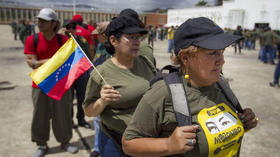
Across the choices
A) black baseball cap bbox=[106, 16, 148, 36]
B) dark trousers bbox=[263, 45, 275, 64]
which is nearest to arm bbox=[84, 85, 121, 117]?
black baseball cap bbox=[106, 16, 148, 36]

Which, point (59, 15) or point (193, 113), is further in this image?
point (59, 15)

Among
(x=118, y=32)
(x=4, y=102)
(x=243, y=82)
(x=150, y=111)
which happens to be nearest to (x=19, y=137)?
(x=4, y=102)

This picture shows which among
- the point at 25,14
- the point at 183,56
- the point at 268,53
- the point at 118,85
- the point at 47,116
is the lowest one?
the point at 47,116

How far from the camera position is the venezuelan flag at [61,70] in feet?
8.23

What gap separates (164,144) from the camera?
1279 millimetres

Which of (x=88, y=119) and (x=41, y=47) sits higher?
(x=41, y=47)

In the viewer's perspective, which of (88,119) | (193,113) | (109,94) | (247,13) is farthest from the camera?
(247,13)

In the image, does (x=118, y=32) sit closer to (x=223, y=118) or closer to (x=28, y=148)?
(x=223, y=118)

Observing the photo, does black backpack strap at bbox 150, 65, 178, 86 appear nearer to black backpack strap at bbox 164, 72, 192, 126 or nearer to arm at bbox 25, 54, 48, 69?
black backpack strap at bbox 164, 72, 192, 126

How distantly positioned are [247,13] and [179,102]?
4846cm

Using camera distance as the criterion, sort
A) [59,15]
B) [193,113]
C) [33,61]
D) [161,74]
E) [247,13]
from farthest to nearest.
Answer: [59,15], [247,13], [33,61], [161,74], [193,113]

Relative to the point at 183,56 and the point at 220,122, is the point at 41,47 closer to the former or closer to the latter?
the point at 183,56

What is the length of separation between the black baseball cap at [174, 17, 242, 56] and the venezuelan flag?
146 centimetres

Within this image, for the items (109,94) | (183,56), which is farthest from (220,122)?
(109,94)
